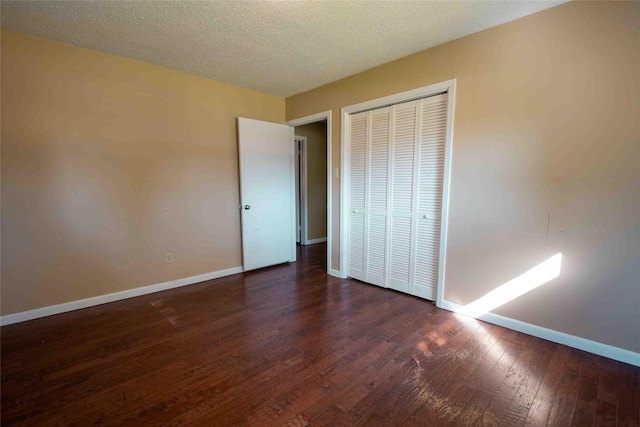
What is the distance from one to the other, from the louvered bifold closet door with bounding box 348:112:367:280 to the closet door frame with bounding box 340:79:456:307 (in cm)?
5

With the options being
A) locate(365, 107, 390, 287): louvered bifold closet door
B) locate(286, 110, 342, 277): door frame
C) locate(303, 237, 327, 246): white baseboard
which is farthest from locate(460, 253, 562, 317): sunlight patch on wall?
locate(303, 237, 327, 246): white baseboard

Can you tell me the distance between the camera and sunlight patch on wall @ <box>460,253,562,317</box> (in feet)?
6.66

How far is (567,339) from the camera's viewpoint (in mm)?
1988

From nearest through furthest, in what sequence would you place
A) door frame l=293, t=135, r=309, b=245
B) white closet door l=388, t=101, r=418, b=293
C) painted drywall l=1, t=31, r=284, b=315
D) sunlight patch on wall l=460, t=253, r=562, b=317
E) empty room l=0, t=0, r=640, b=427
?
empty room l=0, t=0, r=640, b=427 → sunlight patch on wall l=460, t=253, r=562, b=317 → painted drywall l=1, t=31, r=284, b=315 → white closet door l=388, t=101, r=418, b=293 → door frame l=293, t=135, r=309, b=245

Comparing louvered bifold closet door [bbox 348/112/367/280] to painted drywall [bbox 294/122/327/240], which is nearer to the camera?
louvered bifold closet door [bbox 348/112/367/280]

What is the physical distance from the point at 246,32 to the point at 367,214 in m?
2.13

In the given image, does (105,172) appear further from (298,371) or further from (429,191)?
(429,191)

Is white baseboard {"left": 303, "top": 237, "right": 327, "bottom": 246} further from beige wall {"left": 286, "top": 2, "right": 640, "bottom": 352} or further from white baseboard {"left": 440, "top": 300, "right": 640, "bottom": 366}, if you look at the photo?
white baseboard {"left": 440, "top": 300, "right": 640, "bottom": 366}

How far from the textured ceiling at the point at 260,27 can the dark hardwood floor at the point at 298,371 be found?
246 cm

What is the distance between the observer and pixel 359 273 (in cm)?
332

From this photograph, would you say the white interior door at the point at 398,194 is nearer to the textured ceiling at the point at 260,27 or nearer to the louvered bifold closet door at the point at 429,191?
the louvered bifold closet door at the point at 429,191

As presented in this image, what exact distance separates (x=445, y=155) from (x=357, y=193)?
1.09m

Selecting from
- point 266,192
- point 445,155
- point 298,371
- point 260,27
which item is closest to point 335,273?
point 266,192

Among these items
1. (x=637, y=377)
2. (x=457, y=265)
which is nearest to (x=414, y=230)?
(x=457, y=265)
